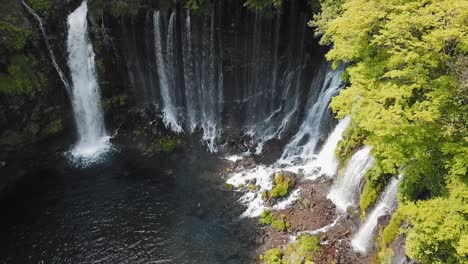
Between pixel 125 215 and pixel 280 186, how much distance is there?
32.6ft

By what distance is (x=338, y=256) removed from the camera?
73.0 ft

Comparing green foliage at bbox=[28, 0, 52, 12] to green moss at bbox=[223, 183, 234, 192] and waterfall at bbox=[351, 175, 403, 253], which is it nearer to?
green moss at bbox=[223, 183, 234, 192]

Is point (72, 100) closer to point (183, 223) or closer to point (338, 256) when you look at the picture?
point (183, 223)

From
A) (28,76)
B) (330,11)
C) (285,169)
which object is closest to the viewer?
(330,11)

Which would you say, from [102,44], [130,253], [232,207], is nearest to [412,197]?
[232,207]

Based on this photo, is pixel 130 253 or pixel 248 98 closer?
pixel 130 253

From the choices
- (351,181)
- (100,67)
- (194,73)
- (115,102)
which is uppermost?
(100,67)

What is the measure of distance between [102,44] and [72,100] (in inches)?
188

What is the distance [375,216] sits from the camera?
21656 millimetres

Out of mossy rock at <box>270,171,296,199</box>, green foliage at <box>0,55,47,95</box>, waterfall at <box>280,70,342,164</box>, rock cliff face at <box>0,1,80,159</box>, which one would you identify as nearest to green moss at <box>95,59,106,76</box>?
rock cliff face at <box>0,1,80,159</box>

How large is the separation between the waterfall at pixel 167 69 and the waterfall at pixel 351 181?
44.0ft

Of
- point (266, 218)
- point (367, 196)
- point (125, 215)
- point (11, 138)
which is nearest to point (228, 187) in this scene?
point (266, 218)

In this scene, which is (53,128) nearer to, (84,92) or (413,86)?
(84,92)

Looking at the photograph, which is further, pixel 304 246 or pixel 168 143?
pixel 168 143
